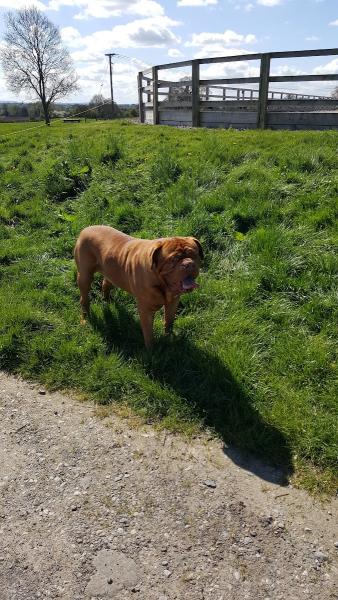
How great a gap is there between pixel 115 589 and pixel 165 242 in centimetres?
260

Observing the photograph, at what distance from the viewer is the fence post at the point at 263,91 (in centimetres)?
1117

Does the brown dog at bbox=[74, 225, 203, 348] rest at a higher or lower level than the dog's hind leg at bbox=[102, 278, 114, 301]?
higher

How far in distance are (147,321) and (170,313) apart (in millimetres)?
294

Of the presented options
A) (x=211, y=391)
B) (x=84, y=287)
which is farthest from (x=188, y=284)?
(x=84, y=287)

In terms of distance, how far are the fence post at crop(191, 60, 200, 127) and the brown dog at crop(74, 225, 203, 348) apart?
10150mm

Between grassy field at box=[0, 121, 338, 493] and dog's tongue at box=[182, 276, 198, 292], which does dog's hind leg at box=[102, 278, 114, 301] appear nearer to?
grassy field at box=[0, 121, 338, 493]

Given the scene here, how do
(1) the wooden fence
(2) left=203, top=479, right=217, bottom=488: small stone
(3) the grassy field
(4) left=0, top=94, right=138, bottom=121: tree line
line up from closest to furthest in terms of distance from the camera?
(2) left=203, top=479, right=217, bottom=488: small stone, (3) the grassy field, (1) the wooden fence, (4) left=0, top=94, right=138, bottom=121: tree line

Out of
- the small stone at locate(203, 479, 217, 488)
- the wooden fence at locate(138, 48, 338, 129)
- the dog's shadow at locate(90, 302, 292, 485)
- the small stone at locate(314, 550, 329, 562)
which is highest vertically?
the wooden fence at locate(138, 48, 338, 129)

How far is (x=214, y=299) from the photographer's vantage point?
5.31 meters

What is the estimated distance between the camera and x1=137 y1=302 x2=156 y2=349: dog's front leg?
14.5 ft

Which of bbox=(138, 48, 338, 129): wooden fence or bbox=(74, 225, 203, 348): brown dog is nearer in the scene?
bbox=(74, 225, 203, 348): brown dog

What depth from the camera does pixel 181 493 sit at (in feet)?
10.5

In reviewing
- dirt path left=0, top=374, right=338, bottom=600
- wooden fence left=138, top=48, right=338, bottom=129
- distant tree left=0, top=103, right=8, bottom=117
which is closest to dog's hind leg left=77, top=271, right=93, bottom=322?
dirt path left=0, top=374, right=338, bottom=600

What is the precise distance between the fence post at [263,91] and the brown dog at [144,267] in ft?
27.7
